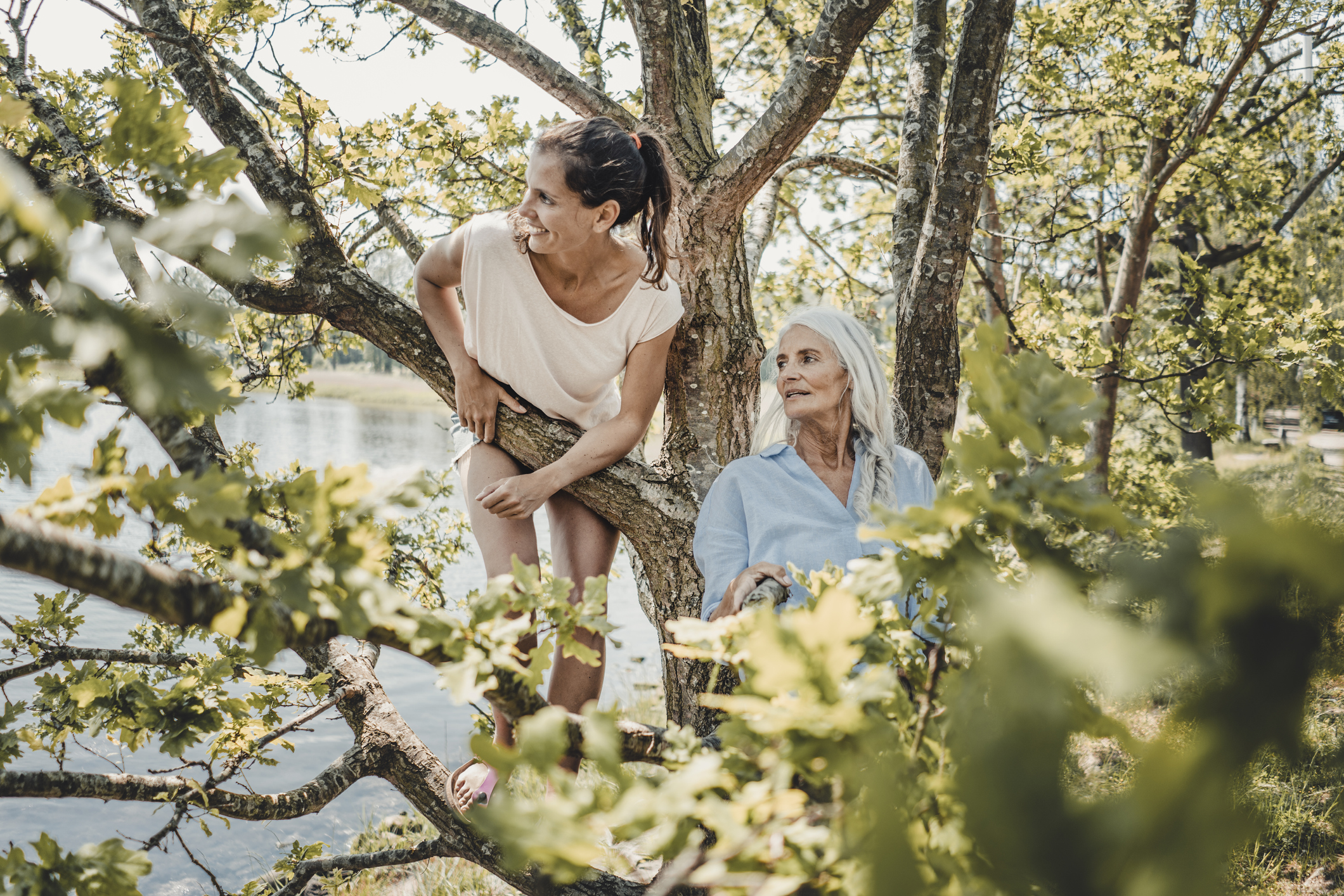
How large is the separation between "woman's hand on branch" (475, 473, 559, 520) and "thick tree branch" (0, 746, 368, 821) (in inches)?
33.9

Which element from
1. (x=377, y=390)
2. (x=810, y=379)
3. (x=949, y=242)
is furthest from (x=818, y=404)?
(x=377, y=390)

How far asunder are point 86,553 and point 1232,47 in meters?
8.80

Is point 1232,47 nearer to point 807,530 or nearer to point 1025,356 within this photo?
point 807,530

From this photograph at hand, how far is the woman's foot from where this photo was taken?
2.27 meters

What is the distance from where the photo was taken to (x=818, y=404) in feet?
9.02

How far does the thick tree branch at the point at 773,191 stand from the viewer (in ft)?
14.3

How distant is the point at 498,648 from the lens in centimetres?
106

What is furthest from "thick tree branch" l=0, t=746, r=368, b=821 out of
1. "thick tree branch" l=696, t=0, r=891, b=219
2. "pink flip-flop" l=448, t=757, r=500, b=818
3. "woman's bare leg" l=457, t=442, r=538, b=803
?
"thick tree branch" l=696, t=0, r=891, b=219

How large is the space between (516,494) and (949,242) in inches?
77.2

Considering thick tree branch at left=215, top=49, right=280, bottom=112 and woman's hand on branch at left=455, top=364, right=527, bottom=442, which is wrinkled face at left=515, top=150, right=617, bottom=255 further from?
thick tree branch at left=215, top=49, right=280, bottom=112

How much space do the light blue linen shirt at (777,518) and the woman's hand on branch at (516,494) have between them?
0.51 metres

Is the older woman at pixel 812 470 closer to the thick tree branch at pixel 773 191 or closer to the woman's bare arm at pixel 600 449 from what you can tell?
the woman's bare arm at pixel 600 449

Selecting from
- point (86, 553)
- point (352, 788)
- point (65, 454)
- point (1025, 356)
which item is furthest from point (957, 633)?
point (65, 454)

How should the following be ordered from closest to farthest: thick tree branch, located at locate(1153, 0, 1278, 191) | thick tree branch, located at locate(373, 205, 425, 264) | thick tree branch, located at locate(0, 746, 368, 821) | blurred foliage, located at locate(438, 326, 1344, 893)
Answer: blurred foliage, located at locate(438, 326, 1344, 893), thick tree branch, located at locate(0, 746, 368, 821), thick tree branch, located at locate(373, 205, 425, 264), thick tree branch, located at locate(1153, 0, 1278, 191)
